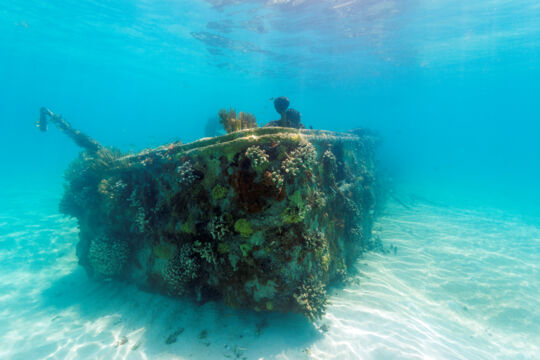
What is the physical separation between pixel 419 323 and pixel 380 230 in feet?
27.3

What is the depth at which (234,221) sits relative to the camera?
5.63 metres

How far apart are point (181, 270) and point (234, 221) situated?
7.56 ft

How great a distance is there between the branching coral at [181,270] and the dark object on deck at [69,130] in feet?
31.2

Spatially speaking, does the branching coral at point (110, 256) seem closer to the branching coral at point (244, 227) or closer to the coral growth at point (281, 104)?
the branching coral at point (244, 227)

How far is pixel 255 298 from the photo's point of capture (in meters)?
5.72

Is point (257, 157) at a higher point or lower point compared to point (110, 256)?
higher

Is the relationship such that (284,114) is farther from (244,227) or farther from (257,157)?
(244,227)

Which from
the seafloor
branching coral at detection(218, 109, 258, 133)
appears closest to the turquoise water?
the seafloor

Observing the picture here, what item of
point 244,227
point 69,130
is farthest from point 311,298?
point 69,130

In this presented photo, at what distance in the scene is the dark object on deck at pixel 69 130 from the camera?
12.3m

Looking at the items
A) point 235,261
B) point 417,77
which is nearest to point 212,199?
point 235,261

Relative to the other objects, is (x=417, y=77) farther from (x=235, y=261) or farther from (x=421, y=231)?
(x=235, y=261)

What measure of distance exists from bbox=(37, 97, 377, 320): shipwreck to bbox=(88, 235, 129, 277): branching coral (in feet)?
0.12

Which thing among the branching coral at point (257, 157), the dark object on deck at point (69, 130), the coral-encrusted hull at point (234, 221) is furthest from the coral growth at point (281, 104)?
the dark object on deck at point (69, 130)
